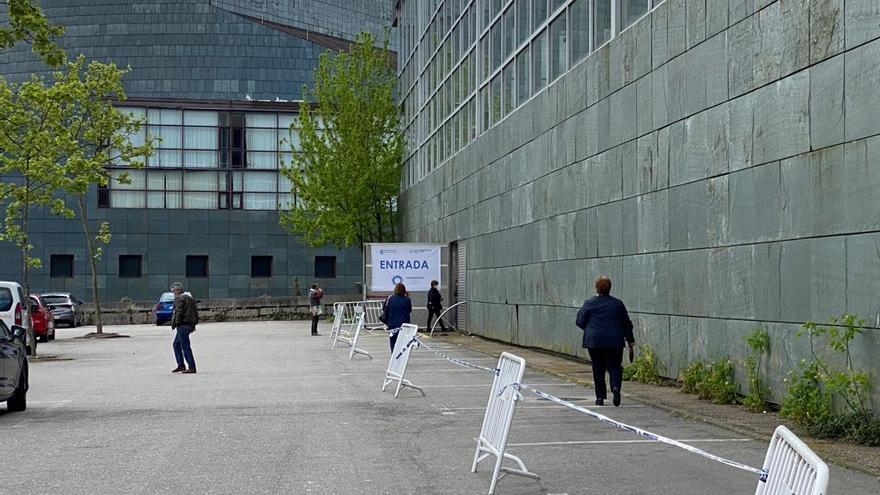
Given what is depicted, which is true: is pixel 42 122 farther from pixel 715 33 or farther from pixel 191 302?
pixel 715 33

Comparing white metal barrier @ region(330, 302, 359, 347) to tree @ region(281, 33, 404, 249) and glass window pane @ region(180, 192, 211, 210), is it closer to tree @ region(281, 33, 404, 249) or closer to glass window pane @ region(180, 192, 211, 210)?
tree @ region(281, 33, 404, 249)

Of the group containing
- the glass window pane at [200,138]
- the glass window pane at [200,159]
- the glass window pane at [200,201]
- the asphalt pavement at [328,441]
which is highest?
the glass window pane at [200,138]

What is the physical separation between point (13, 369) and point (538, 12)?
15.4m

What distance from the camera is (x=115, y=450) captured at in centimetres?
1123

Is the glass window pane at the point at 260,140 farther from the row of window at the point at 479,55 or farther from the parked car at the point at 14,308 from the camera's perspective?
the parked car at the point at 14,308

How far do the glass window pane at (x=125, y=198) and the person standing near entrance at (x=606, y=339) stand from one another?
5893cm

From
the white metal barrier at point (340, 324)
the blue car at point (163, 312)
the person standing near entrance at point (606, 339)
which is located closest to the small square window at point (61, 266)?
the blue car at point (163, 312)

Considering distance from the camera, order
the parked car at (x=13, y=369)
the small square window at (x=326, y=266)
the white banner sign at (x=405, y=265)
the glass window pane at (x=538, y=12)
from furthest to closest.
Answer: the small square window at (x=326, y=266) → the white banner sign at (x=405, y=265) → the glass window pane at (x=538, y=12) → the parked car at (x=13, y=369)

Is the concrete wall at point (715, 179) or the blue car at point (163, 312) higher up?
the concrete wall at point (715, 179)

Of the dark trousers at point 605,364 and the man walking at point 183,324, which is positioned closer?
the dark trousers at point 605,364

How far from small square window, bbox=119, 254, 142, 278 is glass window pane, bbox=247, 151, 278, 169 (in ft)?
28.3

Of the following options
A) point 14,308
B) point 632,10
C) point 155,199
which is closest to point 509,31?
point 632,10

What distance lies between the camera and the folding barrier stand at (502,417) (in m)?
8.64

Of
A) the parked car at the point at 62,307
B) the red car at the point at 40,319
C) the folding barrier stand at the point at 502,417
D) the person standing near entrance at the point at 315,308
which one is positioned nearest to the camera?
the folding barrier stand at the point at 502,417
